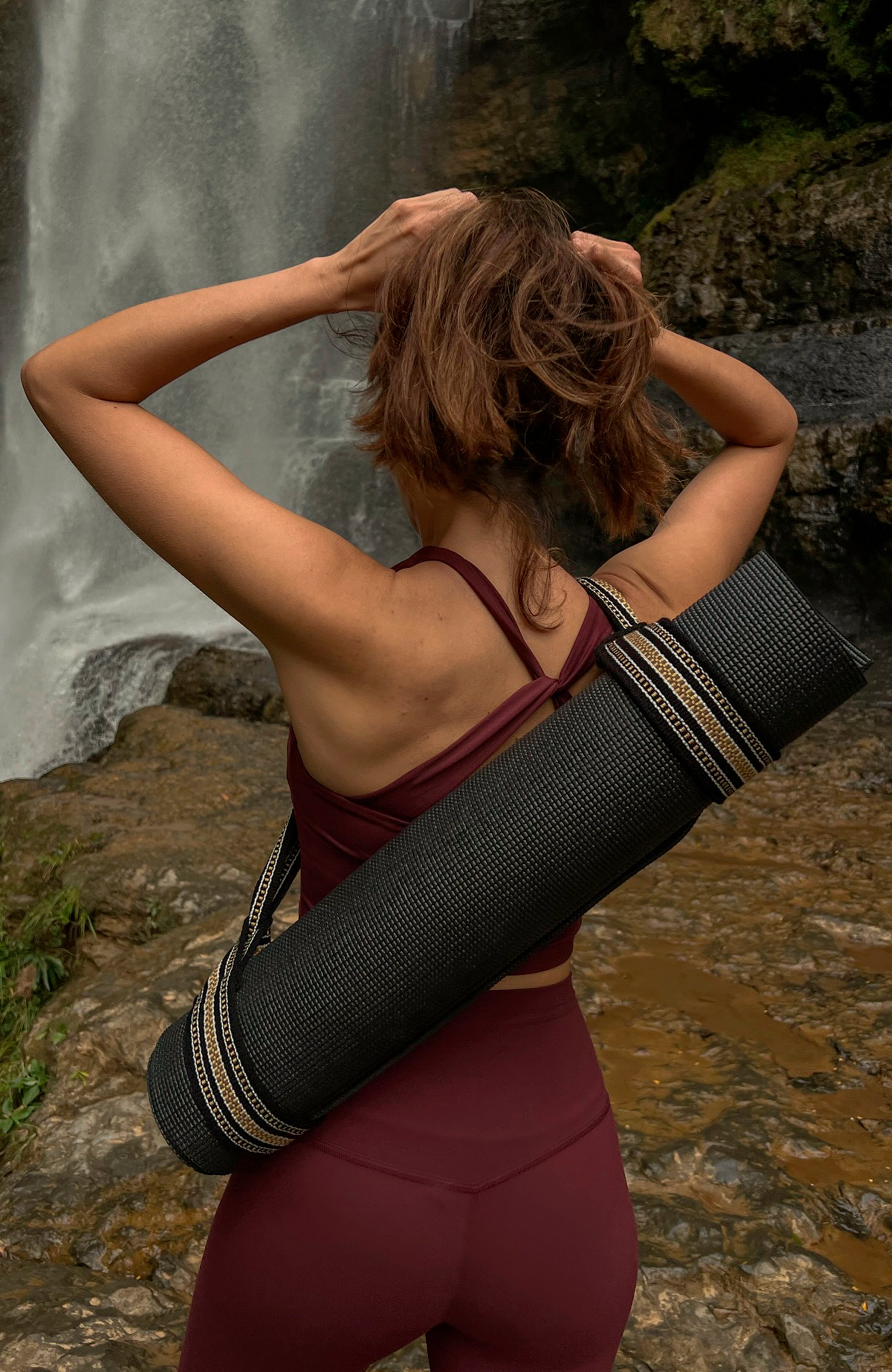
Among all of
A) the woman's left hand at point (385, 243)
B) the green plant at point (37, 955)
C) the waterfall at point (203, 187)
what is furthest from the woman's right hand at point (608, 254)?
the waterfall at point (203, 187)

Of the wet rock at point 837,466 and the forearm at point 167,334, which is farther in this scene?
the wet rock at point 837,466

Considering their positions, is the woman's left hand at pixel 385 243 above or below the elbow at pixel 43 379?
above

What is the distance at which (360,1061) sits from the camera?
3.75 feet

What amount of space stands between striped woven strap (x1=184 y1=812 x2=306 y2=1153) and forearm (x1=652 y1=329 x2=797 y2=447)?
0.80 m

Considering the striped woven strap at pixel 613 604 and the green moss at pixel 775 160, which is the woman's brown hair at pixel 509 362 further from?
the green moss at pixel 775 160

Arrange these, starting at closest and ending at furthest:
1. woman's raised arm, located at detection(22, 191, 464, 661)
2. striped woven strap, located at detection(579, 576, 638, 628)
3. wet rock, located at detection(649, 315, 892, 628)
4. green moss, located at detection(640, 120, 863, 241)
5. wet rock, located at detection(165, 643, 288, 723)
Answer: woman's raised arm, located at detection(22, 191, 464, 661) < striped woven strap, located at detection(579, 576, 638, 628) < wet rock, located at detection(649, 315, 892, 628) < wet rock, located at detection(165, 643, 288, 723) < green moss, located at detection(640, 120, 863, 241)

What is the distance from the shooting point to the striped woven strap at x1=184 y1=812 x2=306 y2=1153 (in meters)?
1.15

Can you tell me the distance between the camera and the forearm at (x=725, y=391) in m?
1.46

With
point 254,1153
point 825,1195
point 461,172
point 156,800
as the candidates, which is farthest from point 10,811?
point 461,172

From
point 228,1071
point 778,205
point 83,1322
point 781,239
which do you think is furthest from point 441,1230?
point 778,205

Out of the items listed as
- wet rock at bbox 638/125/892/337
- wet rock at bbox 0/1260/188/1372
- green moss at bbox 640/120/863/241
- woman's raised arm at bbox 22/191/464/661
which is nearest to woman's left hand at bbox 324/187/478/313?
woman's raised arm at bbox 22/191/464/661

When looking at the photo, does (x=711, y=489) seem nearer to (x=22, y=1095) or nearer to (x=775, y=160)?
(x=22, y=1095)

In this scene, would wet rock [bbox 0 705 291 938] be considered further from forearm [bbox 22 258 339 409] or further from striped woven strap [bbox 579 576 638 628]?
forearm [bbox 22 258 339 409]

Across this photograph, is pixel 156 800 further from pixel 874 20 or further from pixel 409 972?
pixel 874 20
